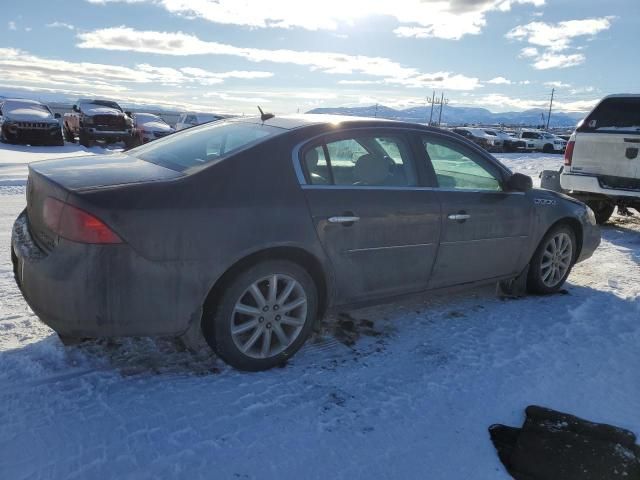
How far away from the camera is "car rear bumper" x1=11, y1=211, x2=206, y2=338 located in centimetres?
264

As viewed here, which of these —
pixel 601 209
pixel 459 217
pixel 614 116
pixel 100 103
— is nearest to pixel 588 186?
pixel 614 116

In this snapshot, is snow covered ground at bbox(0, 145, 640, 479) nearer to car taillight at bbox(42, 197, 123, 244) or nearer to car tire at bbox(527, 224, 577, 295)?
car tire at bbox(527, 224, 577, 295)

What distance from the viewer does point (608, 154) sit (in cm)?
745

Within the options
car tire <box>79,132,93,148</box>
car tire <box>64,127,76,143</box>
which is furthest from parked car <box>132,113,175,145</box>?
car tire <box>64,127,76,143</box>

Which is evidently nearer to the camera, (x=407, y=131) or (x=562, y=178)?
(x=407, y=131)

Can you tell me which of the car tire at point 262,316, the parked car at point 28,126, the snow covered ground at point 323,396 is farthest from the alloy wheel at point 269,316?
the parked car at point 28,126

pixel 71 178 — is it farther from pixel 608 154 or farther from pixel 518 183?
pixel 608 154

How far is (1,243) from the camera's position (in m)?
5.43

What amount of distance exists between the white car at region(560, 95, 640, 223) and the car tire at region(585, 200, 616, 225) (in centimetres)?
68

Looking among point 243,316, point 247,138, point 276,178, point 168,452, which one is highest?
point 247,138

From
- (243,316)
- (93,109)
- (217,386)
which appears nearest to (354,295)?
(243,316)

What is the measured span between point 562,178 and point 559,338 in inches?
187

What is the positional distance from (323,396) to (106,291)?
1293 millimetres

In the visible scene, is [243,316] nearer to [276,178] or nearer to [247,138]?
[276,178]
